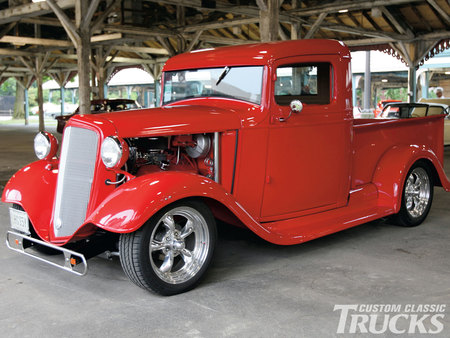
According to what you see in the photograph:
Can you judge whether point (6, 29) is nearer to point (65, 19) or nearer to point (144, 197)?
point (65, 19)

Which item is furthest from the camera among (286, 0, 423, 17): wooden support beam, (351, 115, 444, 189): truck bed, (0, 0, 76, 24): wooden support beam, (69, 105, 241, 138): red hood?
(286, 0, 423, 17): wooden support beam

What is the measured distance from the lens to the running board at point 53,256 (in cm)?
310

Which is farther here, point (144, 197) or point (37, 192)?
point (37, 192)

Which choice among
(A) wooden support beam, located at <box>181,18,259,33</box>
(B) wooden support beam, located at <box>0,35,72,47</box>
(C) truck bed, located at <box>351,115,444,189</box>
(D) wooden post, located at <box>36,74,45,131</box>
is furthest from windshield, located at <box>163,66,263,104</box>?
(D) wooden post, located at <box>36,74,45,131</box>

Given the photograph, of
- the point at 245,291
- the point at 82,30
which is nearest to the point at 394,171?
the point at 245,291

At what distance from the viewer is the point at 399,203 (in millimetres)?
4723

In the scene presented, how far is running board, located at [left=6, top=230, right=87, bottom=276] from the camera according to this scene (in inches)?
122

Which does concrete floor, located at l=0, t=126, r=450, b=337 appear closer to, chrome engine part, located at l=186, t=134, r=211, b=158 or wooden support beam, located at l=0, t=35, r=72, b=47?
chrome engine part, located at l=186, t=134, r=211, b=158

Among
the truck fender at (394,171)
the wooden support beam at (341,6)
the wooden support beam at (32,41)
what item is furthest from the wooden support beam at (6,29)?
the truck fender at (394,171)

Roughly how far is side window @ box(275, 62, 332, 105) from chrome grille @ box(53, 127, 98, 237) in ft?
5.22

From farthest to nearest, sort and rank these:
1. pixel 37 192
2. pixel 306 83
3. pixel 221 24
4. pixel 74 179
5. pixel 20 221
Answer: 1. pixel 221 24
2. pixel 306 83
3. pixel 37 192
4. pixel 20 221
5. pixel 74 179

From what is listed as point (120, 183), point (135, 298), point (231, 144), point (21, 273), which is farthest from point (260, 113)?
point (21, 273)

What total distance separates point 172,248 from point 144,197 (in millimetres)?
494

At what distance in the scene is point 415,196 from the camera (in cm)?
513
